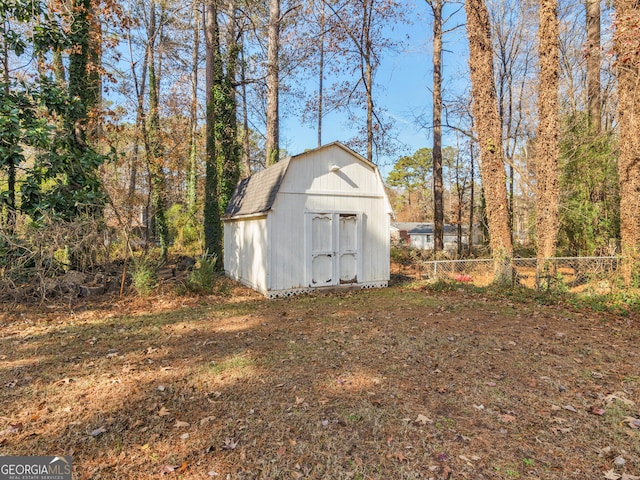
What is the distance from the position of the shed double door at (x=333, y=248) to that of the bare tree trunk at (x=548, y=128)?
489cm

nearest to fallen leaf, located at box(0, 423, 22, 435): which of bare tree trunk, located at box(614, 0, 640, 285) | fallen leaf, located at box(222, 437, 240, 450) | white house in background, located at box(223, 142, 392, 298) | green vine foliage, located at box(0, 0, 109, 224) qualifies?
fallen leaf, located at box(222, 437, 240, 450)

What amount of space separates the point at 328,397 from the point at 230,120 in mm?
11731

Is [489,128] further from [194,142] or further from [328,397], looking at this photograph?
[194,142]

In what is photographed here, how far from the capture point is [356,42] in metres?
15.5

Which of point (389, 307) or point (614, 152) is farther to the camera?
point (614, 152)

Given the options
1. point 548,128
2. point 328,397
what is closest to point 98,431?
point 328,397

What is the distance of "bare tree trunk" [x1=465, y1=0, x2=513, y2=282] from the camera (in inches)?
352

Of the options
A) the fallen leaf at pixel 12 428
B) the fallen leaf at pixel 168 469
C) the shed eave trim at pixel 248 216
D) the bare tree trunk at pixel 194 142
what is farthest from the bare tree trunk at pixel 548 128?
the bare tree trunk at pixel 194 142

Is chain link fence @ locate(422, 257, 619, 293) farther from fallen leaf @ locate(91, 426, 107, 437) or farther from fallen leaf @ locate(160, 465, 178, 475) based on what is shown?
fallen leaf @ locate(91, 426, 107, 437)

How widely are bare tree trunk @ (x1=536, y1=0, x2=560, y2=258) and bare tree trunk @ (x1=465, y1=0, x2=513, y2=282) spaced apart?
91 centimetres

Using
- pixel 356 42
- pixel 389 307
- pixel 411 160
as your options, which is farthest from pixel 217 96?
pixel 411 160

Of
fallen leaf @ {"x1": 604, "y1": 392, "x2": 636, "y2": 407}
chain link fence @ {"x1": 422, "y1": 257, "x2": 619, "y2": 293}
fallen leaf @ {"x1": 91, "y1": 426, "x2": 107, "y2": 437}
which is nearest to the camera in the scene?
fallen leaf @ {"x1": 91, "y1": 426, "x2": 107, "y2": 437}

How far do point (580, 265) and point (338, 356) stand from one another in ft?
22.6

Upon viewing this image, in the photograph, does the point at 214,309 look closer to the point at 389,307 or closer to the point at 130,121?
the point at 389,307
